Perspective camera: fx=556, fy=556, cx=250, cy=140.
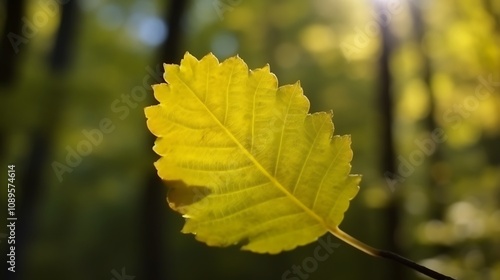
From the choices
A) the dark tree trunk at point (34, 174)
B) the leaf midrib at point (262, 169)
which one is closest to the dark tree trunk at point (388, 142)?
the dark tree trunk at point (34, 174)

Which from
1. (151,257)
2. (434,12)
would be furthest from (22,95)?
(434,12)

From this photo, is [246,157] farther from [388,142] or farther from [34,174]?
[388,142]

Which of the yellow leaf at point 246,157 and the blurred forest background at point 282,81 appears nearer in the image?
the yellow leaf at point 246,157

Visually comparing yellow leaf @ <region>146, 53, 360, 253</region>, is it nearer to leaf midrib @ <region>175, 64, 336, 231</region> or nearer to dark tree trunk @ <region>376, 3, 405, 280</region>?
leaf midrib @ <region>175, 64, 336, 231</region>

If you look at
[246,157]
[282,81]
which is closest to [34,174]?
[246,157]

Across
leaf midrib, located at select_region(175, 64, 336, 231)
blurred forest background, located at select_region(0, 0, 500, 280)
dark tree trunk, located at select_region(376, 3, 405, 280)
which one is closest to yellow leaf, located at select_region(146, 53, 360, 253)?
leaf midrib, located at select_region(175, 64, 336, 231)

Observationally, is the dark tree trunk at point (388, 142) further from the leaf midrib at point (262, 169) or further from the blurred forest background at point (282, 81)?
the leaf midrib at point (262, 169)
